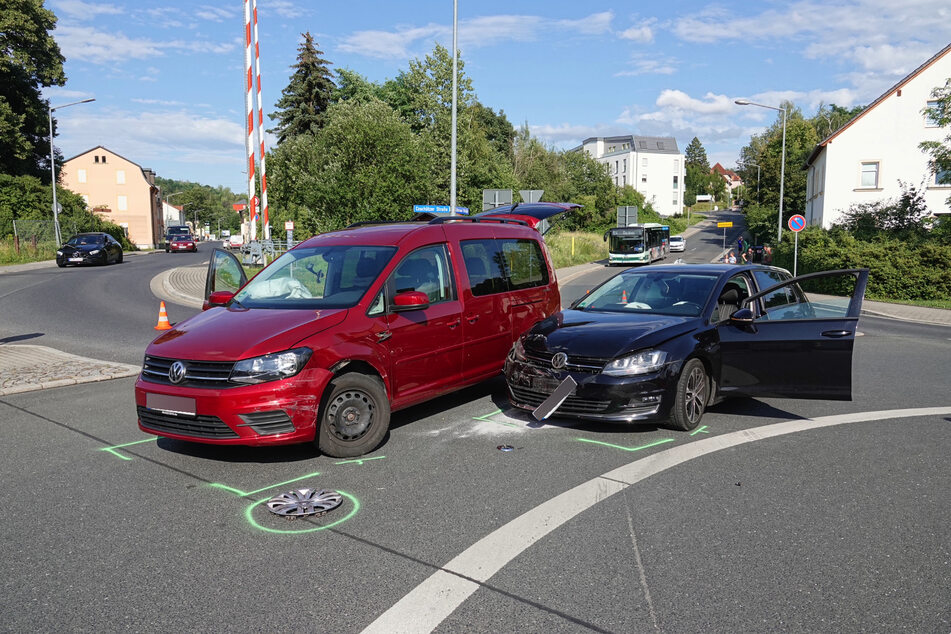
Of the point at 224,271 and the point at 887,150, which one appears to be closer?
the point at 224,271

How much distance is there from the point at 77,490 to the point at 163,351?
1129 millimetres

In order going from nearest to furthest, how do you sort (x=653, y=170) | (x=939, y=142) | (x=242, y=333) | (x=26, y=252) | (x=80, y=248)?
1. (x=242, y=333)
2. (x=939, y=142)
3. (x=80, y=248)
4. (x=26, y=252)
5. (x=653, y=170)

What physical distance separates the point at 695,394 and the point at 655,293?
4.61 feet

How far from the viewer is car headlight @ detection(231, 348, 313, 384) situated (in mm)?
5031

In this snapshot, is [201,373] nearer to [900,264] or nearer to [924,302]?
[924,302]

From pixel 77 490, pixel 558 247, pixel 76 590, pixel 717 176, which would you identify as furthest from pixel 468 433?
pixel 717 176

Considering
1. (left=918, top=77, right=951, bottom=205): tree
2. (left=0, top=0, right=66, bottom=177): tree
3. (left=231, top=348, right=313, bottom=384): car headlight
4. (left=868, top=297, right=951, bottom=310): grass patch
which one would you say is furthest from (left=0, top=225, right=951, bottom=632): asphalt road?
(left=0, top=0, right=66, bottom=177): tree

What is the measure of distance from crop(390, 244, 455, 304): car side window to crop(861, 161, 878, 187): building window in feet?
136

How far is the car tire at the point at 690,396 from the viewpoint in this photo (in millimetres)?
6086

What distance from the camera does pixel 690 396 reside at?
20.5 ft

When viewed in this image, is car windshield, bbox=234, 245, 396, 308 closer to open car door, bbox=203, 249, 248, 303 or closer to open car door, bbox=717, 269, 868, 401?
open car door, bbox=203, 249, 248, 303

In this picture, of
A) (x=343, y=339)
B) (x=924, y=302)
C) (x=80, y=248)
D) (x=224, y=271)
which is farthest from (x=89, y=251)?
(x=924, y=302)

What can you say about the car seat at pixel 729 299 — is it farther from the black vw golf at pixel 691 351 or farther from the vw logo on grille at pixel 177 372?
the vw logo on grille at pixel 177 372

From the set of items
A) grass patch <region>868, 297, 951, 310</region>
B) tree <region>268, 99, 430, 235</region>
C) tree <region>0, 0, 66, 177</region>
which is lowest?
grass patch <region>868, 297, 951, 310</region>
